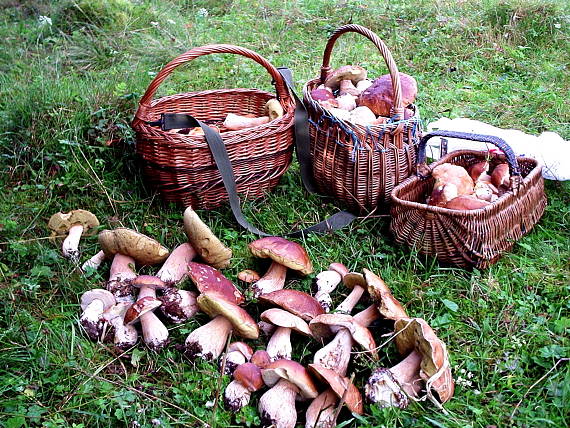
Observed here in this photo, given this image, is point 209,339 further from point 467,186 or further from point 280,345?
point 467,186

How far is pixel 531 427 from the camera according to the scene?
6.70ft

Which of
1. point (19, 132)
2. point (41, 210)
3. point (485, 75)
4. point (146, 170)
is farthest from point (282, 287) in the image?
point (485, 75)

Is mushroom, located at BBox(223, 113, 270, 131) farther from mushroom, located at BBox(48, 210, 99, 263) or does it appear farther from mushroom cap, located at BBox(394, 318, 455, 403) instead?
mushroom cap, located at BBox(394, 318, 455, 403)

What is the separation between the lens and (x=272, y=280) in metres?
2.78

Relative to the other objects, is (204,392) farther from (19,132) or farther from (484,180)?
(19,132)

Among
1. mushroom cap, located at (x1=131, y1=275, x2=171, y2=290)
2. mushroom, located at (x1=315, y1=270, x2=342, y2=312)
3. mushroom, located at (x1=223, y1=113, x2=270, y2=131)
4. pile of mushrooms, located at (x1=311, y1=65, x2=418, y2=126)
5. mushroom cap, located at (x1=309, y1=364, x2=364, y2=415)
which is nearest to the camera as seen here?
mushroom cap, located at (x1=309, y1=364, x2=364, y2=415)

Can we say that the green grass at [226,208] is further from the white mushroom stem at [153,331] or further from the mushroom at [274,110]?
the mushroom at [274,110]

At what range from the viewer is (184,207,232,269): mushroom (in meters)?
2.73

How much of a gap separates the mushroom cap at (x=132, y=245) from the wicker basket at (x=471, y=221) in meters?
1.32

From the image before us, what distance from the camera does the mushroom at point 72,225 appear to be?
3.04 meters

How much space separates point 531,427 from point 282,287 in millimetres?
1277

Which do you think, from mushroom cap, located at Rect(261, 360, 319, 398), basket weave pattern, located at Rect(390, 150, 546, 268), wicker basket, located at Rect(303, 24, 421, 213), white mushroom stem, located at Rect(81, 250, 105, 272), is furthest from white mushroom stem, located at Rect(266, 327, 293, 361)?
wicker basket, located at Rect(303, 24, 421, 213)

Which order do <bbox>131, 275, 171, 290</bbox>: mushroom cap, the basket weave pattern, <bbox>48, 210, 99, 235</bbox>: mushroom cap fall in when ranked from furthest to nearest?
<bbox>48, 210, 99, 235</bbox>: mushroom cap < the basket weave pattern < <bbox>131, 275, 171, 290</bbox>: mushroom cap

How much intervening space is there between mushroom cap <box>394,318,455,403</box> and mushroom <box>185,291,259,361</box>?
0.66 meters
